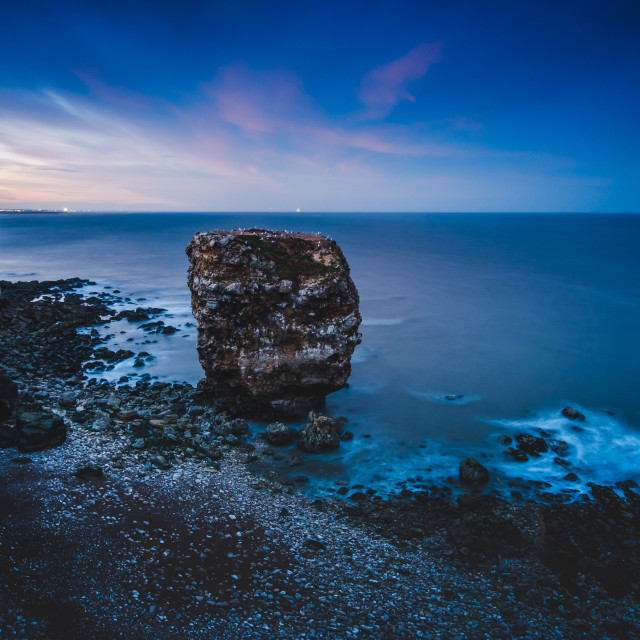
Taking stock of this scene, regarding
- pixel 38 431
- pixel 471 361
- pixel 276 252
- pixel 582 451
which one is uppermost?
pixel 276 252

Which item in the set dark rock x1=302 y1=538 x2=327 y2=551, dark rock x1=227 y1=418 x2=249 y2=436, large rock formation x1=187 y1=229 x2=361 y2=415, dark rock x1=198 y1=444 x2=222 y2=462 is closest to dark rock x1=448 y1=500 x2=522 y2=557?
dark rock x1=302 y1=538 x2=327 y2=551

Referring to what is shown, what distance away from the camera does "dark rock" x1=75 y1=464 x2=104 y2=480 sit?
12641 mm

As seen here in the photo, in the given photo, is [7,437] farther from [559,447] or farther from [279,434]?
[559,447]

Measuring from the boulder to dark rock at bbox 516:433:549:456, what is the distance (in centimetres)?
A: 718

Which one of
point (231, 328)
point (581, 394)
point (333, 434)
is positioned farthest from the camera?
point (581, 394)

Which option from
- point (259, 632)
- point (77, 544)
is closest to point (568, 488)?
point (259, 632)

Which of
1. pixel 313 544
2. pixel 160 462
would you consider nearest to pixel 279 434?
pixel 160 462

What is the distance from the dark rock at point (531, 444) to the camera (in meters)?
16.0

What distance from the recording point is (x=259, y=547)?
35.1 feet

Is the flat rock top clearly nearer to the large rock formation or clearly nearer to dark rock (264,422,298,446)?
the large rock formation

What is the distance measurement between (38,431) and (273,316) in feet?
29.4

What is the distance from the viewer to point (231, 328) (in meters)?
17.2

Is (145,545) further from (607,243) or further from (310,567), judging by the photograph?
(607,243)

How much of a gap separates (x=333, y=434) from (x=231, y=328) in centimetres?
590
